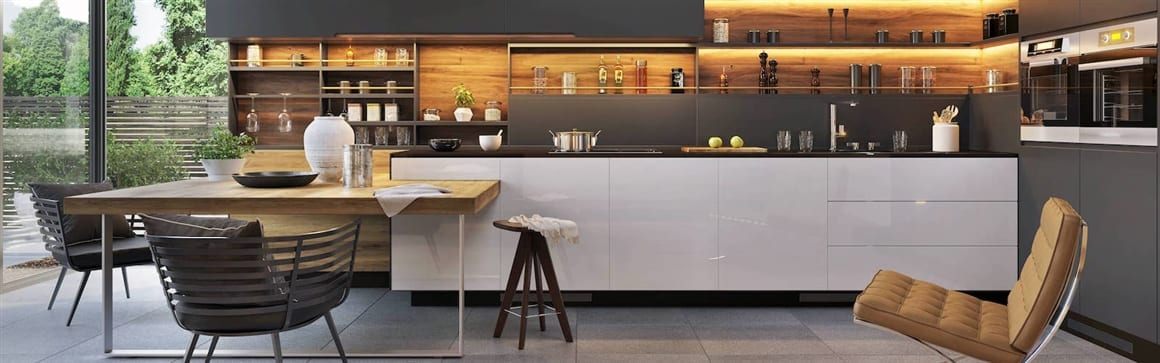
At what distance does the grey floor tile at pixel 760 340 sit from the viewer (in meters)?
4.23

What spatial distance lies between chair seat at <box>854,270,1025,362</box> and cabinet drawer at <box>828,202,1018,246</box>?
1609 mm

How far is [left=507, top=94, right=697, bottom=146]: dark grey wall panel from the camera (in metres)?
6.46

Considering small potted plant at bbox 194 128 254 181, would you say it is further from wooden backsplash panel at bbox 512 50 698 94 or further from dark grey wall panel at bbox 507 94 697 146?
wooden backsplash panel at bbox 512 50 698 94

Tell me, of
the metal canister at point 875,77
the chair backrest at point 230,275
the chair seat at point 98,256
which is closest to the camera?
the chair backrest at point 230,275

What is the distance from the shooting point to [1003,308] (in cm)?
341

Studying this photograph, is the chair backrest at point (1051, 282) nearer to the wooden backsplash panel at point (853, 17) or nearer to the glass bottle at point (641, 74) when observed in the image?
the wooden backsplash panel at point (853, 17)

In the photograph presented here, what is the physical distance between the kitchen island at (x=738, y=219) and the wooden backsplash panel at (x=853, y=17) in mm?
1571

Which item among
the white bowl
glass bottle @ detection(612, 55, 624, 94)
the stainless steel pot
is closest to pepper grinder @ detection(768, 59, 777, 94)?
glass bottle @ detection(612, 55, 624, 94)

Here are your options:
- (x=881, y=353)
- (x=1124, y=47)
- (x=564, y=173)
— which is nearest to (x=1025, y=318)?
(x=881, y=353)

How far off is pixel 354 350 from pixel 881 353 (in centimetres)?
226

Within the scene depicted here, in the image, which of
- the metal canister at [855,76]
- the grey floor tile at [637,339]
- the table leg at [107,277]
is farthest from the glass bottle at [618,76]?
the table leg at [107,277]

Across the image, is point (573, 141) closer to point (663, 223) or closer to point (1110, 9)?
point (663, 223)

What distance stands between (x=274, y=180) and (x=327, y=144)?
17.1 inches

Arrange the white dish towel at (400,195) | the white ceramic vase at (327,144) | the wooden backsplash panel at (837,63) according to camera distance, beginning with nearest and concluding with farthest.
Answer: the white dish towel at (400,195), the white ceramic vase at (327,144), the wooden backsplash panel at (837,63)
